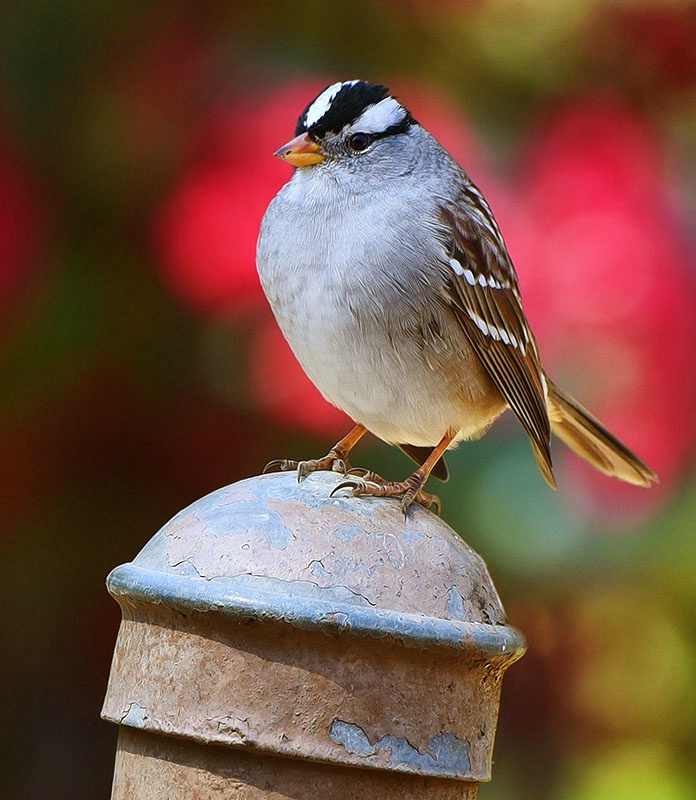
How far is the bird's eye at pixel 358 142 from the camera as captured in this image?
6.47 ft

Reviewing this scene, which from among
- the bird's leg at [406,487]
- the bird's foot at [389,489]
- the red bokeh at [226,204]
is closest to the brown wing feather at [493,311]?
the bird's leg at [406,487]

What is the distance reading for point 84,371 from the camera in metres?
2.35

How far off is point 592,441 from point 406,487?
2.52 ft

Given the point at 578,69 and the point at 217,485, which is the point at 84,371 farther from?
the point at 578,69

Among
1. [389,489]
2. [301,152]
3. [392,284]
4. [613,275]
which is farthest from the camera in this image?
[613,275]

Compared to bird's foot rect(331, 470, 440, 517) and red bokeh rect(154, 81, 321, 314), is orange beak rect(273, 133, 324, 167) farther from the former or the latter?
bird's foot rect(331, 470, 440, 517)

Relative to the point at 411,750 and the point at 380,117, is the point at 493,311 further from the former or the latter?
the point at 411,750

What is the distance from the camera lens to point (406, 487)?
1.59m

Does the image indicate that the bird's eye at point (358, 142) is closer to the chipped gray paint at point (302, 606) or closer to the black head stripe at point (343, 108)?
the black head stripe at point (343, 108)

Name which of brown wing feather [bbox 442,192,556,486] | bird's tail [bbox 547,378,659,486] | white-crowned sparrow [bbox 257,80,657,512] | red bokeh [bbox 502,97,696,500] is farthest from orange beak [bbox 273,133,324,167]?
bird's tail [bbox 547,378,659,486]

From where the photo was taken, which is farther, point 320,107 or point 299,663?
point 320,107

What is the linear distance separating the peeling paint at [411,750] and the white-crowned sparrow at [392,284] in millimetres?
594

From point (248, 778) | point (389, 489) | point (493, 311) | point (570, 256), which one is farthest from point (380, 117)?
point (248, 778)

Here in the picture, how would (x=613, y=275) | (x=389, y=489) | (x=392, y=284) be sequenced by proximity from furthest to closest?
(x=613, y=275) → (x=392, y=284) → (x=389, y=489)
